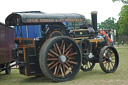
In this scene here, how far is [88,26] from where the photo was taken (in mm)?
9211

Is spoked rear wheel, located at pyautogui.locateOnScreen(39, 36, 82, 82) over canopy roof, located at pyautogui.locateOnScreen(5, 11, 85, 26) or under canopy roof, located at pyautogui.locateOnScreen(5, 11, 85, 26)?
under

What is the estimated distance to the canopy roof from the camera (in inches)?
283

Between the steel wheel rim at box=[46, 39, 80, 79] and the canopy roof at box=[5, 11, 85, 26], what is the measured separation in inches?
28.7

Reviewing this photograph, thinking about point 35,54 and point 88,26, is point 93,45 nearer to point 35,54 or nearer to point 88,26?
point 88,26

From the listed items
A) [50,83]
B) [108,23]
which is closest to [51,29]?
[50,83]

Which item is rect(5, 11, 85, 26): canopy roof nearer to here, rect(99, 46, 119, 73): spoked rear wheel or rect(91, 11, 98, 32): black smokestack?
rect(99, 46, 119, 73): spoked rear wheel

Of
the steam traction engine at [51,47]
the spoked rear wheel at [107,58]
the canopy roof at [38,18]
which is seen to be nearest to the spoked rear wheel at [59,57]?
the steam traction engine at [51,47]

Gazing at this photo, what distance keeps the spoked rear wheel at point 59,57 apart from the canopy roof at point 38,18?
637 millimetres

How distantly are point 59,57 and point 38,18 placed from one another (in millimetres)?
1336

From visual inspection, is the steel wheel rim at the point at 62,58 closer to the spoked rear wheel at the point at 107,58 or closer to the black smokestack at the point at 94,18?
the spoked rear wheel at the point at 107,58

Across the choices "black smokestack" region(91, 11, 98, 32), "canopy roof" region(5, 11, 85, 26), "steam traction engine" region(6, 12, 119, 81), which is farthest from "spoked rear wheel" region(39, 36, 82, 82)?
"black smokestack" region(91, 11, 98, 32)

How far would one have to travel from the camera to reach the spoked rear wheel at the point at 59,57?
709 cm

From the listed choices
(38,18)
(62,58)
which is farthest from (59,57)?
(38,18)

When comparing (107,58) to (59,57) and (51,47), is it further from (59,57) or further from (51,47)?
(51,47)
